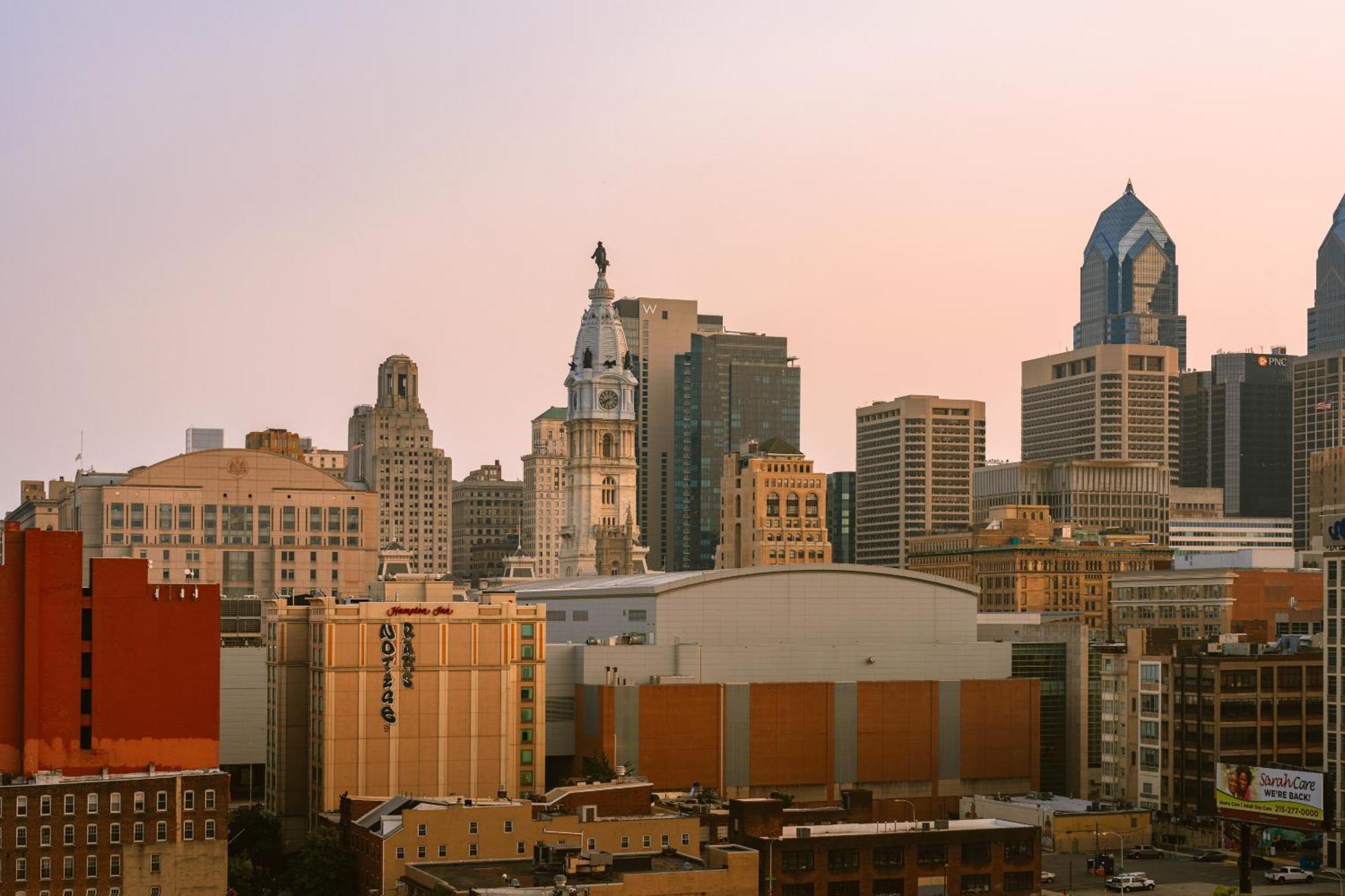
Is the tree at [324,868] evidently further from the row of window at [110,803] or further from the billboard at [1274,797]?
the billboard at [1274,797]

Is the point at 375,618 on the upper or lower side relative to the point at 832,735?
upper

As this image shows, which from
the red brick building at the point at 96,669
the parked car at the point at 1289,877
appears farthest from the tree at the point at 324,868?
the parked car at the point at 1289,877

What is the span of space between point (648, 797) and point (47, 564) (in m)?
43.4

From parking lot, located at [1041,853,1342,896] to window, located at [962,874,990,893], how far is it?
1113 centimetres

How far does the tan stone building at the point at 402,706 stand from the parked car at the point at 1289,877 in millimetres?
56657

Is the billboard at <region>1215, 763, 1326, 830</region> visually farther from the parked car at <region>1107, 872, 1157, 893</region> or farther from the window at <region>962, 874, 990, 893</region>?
the window at <region>962, 874, 990, 893</region>

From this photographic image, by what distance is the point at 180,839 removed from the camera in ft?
437

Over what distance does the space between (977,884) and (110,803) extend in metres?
55.9

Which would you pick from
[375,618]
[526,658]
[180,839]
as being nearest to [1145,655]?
[526,658]

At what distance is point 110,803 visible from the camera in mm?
132375

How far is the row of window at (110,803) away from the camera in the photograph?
427ft

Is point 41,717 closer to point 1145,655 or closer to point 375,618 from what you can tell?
point 375,618

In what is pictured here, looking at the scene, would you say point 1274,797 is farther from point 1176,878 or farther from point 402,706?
point 402,706

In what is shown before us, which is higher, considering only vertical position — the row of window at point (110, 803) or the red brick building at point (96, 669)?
the red brick building at point (96, 669)
